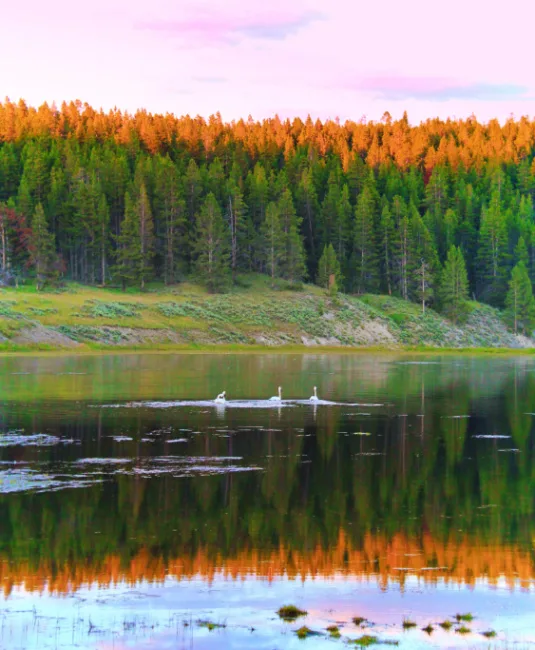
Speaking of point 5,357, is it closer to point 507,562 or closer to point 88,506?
point 88,506

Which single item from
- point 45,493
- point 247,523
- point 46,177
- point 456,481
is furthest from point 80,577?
point 46,177

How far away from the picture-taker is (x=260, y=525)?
19.3 metres

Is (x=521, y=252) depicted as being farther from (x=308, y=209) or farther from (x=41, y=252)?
(x=41, y=252)

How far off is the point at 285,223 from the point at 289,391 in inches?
2914

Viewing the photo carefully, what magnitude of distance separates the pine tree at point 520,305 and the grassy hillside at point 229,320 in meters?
1.65

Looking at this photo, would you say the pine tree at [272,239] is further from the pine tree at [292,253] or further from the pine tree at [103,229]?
the pine tree at [103,229]

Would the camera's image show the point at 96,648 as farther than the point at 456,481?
No

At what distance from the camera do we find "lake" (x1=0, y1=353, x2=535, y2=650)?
44.8ft

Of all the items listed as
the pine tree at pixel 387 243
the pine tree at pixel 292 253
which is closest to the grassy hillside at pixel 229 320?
the pine tree at pixel 292 253

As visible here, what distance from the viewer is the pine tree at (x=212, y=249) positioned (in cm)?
11212

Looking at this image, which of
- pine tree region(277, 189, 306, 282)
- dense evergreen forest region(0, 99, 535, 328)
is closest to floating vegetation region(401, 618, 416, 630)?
dense evergreen forest region(0, 99, 535, 328)

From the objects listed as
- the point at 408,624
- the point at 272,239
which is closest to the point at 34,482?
the point at 408,624

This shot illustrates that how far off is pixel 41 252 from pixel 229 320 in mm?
22063

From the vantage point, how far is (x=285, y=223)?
122000mm
